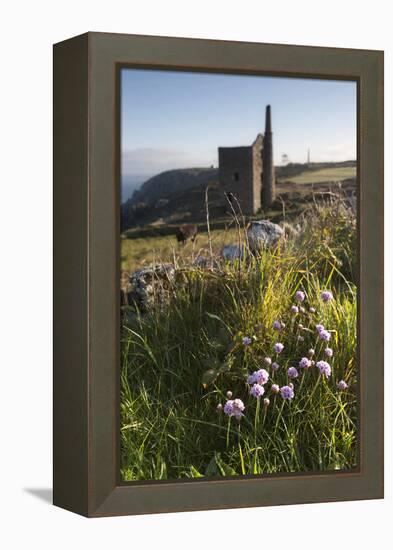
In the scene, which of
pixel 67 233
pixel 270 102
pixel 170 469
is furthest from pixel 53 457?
pixel 270 102

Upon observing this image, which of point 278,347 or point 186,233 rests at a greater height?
point 186,233

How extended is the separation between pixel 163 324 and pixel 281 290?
31.9 inches

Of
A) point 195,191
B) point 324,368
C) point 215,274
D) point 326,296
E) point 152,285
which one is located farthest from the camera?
point 326,296

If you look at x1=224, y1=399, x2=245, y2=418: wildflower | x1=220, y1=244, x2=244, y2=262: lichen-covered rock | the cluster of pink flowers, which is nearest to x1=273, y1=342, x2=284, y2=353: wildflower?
the cluster of pink flowers

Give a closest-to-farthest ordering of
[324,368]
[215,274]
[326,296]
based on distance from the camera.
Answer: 1. [215,274]
2. [324,368]
3. [326,296]

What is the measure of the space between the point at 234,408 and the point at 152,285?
91 cm

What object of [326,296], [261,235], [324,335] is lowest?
[324,335]

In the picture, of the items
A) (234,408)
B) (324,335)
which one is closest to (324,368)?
(324,335)

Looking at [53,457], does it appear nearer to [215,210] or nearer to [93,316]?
[93,316]

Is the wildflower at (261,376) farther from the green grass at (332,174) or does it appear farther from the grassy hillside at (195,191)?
the green grass at (332,174)

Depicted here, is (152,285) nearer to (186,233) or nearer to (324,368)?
(186,233)

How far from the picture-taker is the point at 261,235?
9.00m

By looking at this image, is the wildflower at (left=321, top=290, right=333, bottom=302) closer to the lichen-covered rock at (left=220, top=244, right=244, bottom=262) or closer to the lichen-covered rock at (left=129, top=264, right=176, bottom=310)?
the lichen-covered rock at (left=220, top=244, right=244, bottom=262)

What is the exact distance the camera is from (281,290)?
9.04 meters
